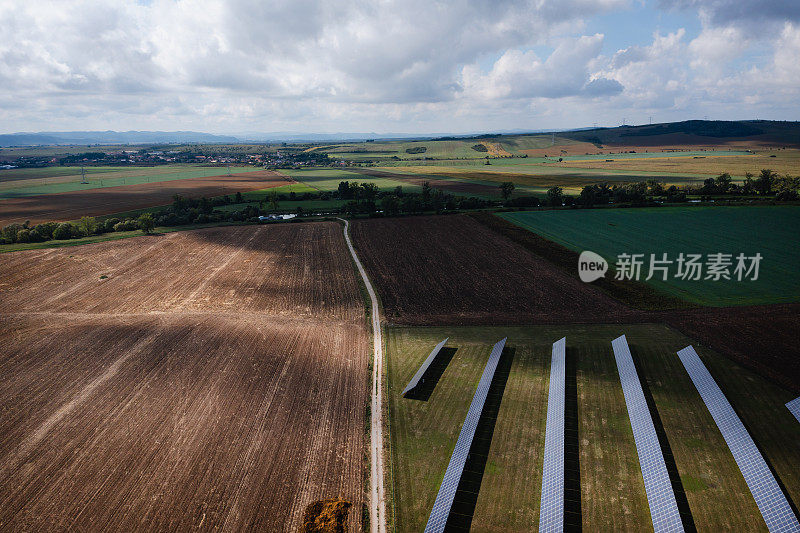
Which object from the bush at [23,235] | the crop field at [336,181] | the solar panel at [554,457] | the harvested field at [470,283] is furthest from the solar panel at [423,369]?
the crop field at [336,181]

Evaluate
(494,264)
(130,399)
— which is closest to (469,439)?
(130,399)

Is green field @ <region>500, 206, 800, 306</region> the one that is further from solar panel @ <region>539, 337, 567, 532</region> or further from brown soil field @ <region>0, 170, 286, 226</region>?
brown soil field @ <region>0, 170, 286, 226</region>

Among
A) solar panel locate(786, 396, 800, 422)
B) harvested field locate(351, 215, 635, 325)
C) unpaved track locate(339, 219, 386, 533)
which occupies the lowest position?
unpaved track locate(339, 219, 386, 533)

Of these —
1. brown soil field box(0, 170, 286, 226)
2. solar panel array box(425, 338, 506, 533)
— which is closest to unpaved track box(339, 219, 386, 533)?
solar panel array box(425, 338, 506, 533)

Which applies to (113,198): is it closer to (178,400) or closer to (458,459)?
(178,400)

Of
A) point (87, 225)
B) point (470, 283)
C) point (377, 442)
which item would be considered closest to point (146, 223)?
point (87, 225)

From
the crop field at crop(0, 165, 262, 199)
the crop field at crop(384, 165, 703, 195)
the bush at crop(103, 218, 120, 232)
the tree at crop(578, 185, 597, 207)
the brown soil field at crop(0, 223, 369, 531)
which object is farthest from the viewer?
the crop field at crop(0, 165, 262, 199)
